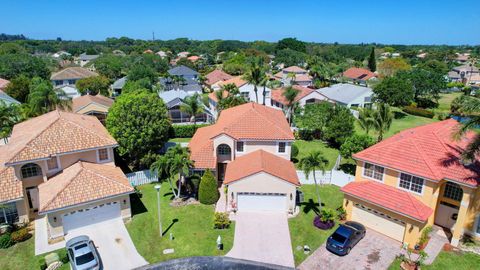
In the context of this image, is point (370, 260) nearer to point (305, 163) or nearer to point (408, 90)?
point (305, 163)

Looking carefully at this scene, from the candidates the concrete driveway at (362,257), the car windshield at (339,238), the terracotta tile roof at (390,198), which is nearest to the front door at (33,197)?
the concrete driveway at (362,257)

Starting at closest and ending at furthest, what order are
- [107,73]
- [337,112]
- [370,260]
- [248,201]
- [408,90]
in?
[370,260] → [248,201] → [337,112] → [408,90] → [107,73]

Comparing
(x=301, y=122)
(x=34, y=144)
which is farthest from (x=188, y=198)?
(x=301, y=122)

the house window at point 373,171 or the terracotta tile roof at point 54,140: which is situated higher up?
the terracotta tile roof at point 54,140

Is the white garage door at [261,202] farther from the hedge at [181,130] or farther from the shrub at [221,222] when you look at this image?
the hedge at [181,130]

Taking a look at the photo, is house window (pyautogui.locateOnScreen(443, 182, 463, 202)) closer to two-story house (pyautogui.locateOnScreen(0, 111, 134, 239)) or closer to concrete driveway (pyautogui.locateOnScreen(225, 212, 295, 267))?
concrete driveway (pyautogui.locateOnScreen(225, 212, 295, 267))
